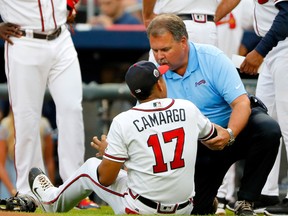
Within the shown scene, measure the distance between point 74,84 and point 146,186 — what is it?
1.88m

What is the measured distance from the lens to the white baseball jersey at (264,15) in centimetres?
755

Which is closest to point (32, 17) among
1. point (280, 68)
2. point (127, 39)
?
point (280, 68)

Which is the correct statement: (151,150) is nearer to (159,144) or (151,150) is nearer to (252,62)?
(159,144)

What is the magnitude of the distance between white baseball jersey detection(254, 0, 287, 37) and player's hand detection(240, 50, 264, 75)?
1.56 ft

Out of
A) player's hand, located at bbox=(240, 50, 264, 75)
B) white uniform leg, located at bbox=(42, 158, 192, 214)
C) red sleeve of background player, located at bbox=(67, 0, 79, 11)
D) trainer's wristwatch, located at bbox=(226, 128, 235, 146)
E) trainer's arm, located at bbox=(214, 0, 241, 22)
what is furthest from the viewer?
red sleeve of background player, located at bbox=(67, 0, 79, 11)

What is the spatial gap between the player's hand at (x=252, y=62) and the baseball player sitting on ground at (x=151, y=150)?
2.88 ft

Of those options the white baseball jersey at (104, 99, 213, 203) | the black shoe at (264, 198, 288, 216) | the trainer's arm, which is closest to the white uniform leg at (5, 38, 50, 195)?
the trainer's arm

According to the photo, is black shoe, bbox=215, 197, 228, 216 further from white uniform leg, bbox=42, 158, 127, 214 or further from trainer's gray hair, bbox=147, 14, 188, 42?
trainer's gray hair, bbox=147, 14, 188, 42

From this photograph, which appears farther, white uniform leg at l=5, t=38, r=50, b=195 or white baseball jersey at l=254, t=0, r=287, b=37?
white uniform leg at l=5, t=38, r=50, b=195

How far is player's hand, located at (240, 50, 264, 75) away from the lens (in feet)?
23.5

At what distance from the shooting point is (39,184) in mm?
6973

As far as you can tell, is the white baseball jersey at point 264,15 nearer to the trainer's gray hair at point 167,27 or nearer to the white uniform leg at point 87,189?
the trainer's gray hair at point 167,27

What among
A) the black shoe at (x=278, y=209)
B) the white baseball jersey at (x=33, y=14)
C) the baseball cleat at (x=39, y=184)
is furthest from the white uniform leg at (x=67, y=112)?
the black shoe at (x=278, y=209)

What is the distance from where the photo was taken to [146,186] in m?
6.32
